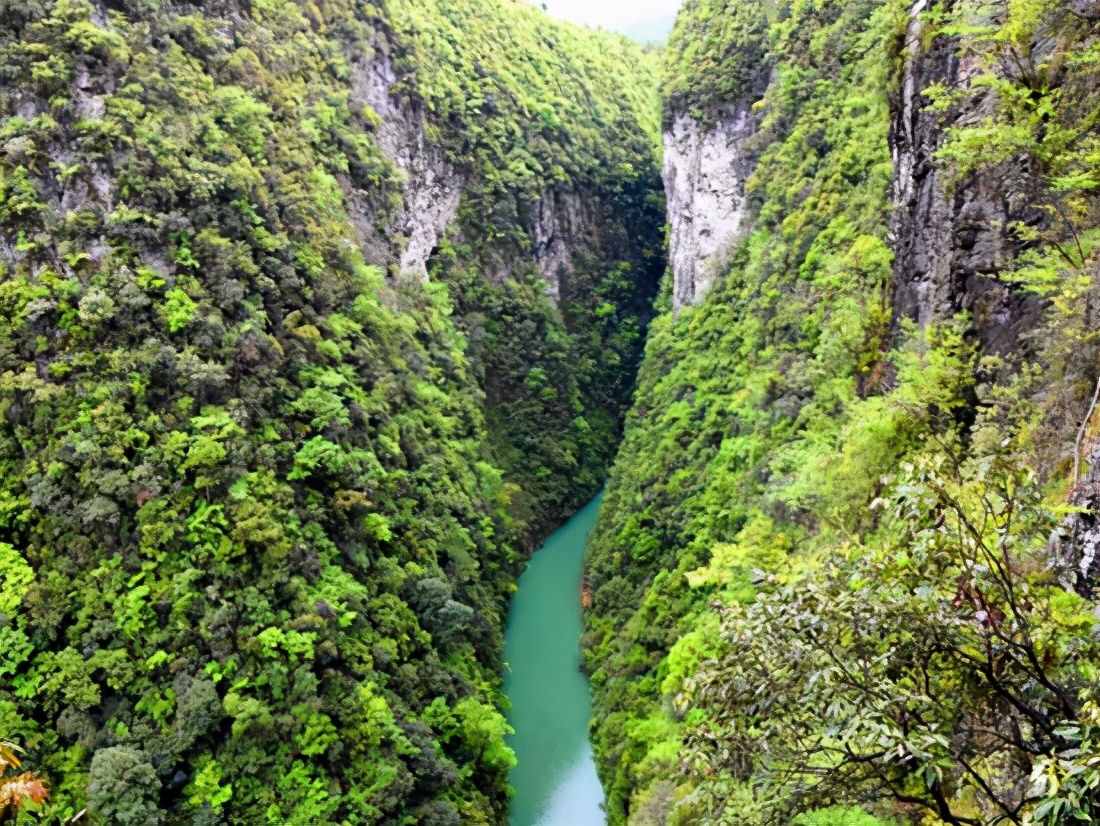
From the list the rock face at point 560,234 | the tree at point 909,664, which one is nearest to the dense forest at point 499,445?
the tree at point 909,664

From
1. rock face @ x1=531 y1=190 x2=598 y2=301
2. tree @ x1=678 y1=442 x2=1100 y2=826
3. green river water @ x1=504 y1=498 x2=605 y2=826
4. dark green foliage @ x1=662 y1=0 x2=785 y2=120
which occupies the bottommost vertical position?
green river water @ x1=504 y1=498 x2=605 y2=826

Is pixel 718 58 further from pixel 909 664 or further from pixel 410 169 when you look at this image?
pixel 909 664

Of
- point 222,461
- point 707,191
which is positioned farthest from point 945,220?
point 707,191

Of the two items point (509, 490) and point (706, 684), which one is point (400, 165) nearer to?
point (509, 490)

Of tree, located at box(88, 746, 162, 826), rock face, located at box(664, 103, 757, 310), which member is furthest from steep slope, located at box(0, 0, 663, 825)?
rock face, located at box(664, 103, 757, 310)

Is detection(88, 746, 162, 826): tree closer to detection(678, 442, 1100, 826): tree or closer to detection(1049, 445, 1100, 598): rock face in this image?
detection(678, 442, 1100, 826): tree
